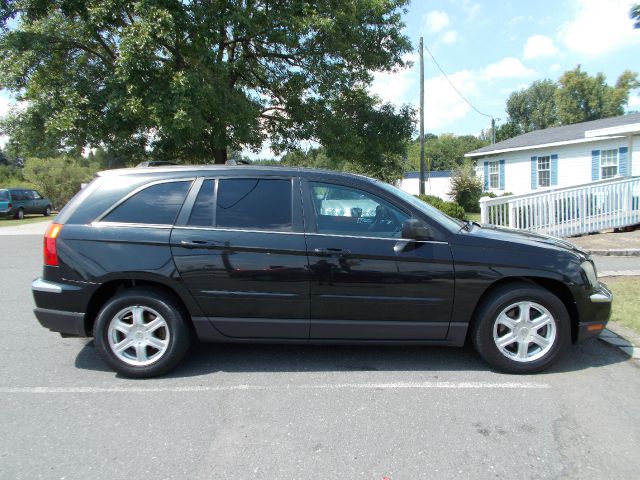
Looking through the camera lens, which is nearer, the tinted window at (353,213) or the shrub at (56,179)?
the tinted window at (353,213)

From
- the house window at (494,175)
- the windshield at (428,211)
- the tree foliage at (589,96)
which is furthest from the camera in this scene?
the tree foliage at (589,96)

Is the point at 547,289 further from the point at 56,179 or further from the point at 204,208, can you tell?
the point at 56,179

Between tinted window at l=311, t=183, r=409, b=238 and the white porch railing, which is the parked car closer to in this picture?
the white porch railing

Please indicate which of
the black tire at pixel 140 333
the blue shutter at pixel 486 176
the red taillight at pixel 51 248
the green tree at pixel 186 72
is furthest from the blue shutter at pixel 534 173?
the red taillight at pixel 51 248

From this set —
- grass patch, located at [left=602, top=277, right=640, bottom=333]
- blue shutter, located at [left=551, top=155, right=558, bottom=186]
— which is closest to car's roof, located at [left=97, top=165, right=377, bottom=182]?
grass patch, located at [left=602, top=277, right=640, bottom=333]

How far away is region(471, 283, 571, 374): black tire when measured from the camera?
3.85 meters

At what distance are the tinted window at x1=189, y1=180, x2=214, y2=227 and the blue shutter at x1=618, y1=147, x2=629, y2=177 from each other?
1762 centimetres

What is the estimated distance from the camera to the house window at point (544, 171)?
2112 centimetres

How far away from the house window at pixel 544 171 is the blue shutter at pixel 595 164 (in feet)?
8.27

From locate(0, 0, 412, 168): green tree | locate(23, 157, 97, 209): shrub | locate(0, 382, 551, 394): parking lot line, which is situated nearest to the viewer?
locate(0, 382, 551, 394): parking lot line

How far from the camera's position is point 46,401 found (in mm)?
3531

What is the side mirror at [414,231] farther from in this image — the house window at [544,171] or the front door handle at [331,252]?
the house window at [544,171]

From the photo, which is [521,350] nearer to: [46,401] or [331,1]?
[46,401]

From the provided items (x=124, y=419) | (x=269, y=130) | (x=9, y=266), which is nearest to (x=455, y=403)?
(x=124, y=419)
